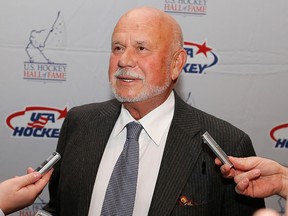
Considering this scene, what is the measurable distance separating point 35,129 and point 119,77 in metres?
0.83

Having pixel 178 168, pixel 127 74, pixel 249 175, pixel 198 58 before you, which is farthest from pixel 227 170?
pixel 198 58

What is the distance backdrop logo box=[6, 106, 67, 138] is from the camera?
6.82 ft

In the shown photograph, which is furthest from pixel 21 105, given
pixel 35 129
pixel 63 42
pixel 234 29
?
pixel 234 29

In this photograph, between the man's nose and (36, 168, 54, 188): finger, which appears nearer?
(36, 168, 54, 188): finger

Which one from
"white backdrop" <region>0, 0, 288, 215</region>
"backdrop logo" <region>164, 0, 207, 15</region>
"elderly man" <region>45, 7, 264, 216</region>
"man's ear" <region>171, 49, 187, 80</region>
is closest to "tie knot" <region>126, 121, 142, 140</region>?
"elderly man" <region>45, 7, 264, 216</region>

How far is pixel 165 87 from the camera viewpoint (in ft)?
4.87

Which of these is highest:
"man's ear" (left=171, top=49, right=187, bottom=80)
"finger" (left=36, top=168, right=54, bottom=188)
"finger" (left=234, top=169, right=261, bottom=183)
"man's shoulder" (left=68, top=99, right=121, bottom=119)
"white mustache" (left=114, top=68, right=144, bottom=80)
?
"man's ear" (left=171, top=49, right=187, bottom=80)

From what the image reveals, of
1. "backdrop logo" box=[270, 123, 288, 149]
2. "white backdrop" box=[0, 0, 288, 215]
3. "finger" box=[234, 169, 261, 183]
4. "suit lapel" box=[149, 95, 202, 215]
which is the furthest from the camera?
"backdrop logo" box=[270, 123, 288, 149]

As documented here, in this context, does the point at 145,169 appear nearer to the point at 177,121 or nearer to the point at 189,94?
the point at 177,121

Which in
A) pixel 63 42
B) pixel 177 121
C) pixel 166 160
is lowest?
pixel 166 160

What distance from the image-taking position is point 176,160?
1386 mm

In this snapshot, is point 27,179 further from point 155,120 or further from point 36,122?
point 36,122

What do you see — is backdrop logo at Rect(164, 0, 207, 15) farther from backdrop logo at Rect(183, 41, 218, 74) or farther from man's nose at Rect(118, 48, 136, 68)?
man's nose at Rect(118, 48, 136, 68)

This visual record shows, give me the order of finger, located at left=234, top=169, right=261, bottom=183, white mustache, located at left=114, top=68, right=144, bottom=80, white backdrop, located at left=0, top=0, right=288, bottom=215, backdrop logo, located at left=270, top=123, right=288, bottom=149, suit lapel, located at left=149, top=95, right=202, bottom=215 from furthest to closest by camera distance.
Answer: backdrop logo, located at left=270, top=123, right=288, bottom=149 → white backdrop, located at left=0, top=0, right=288, bottom=215 → white mustache, located at left=114, top=68, right=144, bottom=80 → suit lapel, located at left=149, top=95, right=202, bottom=215 → finger, located at left=234, top=169, right=261, bottom=183
